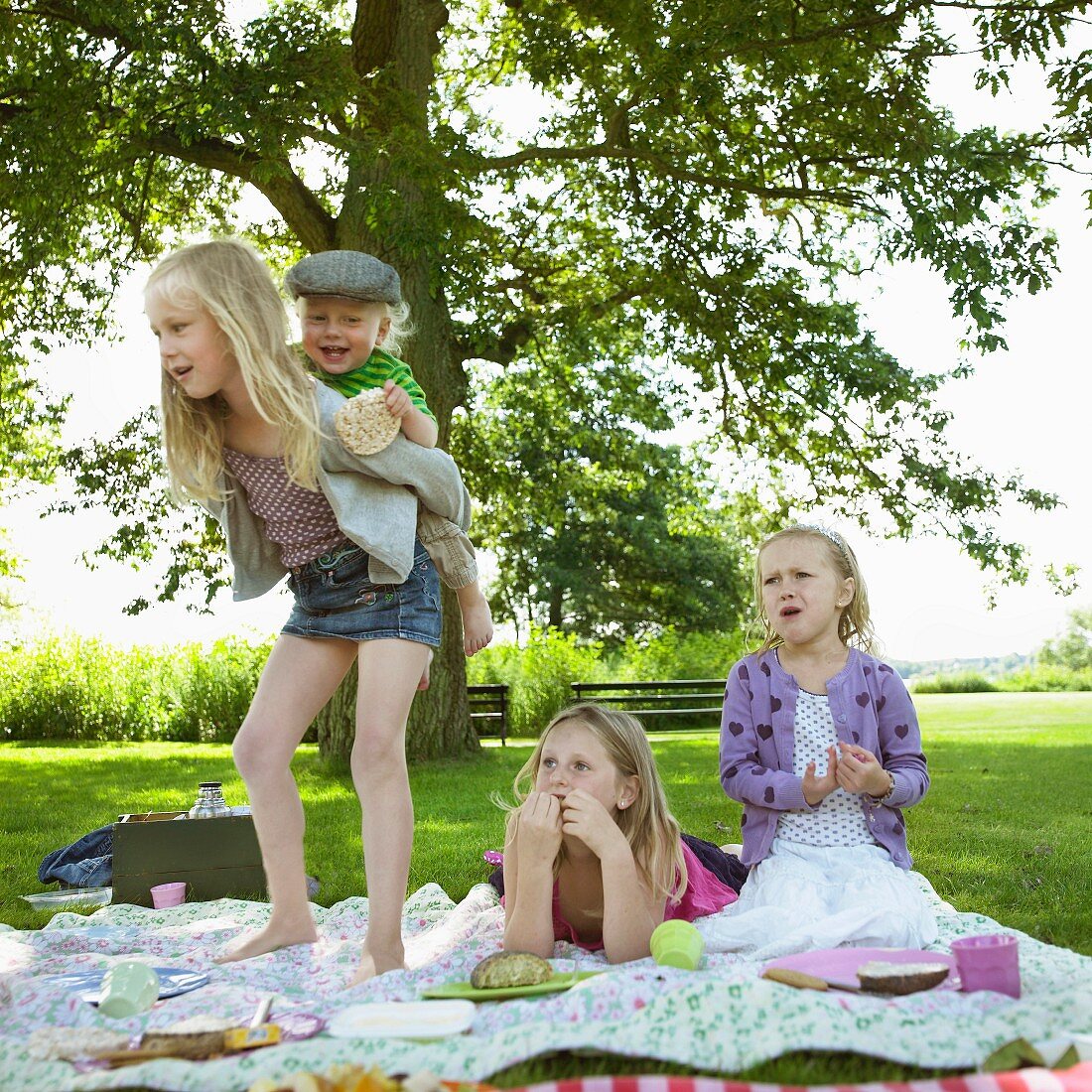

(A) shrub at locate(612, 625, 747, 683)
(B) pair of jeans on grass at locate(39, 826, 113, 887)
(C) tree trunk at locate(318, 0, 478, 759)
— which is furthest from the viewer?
(A) shrub at locate(612, 625, 747, 683)

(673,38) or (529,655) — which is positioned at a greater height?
(673,38)

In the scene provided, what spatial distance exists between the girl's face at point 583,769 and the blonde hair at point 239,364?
0.96 meters

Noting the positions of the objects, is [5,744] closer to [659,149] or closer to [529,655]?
[529,655]

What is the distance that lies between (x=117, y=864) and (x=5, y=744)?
11.6 meters

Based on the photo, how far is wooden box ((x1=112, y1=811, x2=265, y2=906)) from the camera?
13.4ft

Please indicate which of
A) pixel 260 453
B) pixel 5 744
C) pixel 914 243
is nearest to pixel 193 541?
pixel 5 744

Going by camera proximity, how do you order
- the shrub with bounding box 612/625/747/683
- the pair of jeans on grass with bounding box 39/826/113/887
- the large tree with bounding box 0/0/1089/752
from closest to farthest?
the pair of jeans on grass with bounding box 39/826/113/887 < the large tree with bounding box 0/0/1089/752 < the shrub with bounding box 612/625/747/683

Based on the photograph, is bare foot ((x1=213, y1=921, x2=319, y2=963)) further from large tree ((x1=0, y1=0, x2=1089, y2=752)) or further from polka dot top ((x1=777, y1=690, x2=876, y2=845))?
large tree ((x1=0, y1=0, x2=1089, y2=752))

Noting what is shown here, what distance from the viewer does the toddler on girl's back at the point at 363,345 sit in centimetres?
315

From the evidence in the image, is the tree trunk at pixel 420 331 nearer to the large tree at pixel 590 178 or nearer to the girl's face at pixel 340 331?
the large tree at pixel 590 178

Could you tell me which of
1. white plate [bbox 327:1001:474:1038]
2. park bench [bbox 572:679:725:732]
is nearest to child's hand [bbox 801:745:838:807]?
white plate [bbox 327:1001:474:1038]

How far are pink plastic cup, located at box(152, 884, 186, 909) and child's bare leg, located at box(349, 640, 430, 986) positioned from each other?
137cm

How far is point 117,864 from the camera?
4.08 metres

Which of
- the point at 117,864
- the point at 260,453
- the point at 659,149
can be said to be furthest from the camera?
the point at 659,149
